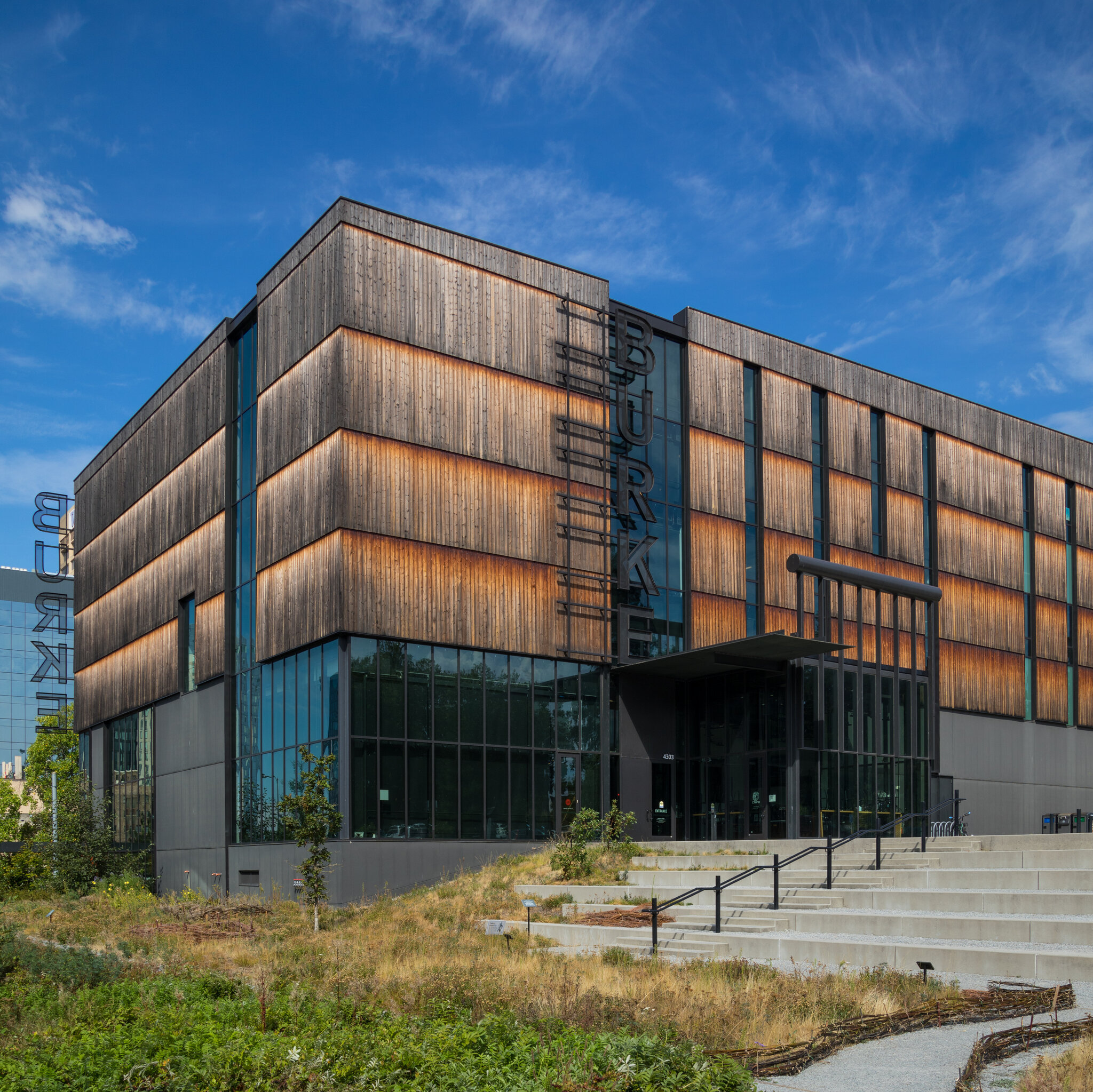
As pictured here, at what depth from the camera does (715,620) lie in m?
40.3

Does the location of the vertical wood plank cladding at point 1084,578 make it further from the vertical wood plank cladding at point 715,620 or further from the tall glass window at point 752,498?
the vertical wood plank cladding at point 715,620

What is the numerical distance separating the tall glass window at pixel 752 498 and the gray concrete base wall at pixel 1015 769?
10376mm

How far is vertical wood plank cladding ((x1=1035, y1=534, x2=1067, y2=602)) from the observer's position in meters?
52.3

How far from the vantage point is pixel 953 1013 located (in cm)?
1220

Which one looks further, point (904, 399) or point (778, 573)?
point (904, 399)

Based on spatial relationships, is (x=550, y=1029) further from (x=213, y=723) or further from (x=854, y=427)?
(x=854, y=427)

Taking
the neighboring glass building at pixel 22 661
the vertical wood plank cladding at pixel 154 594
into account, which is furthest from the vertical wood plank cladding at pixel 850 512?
the neighboring glass building at pixel 22 661

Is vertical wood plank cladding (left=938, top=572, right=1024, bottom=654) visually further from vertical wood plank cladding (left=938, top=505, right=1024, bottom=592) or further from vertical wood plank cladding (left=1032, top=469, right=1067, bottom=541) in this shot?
vertical wood plank cladding (left=1032, top=469, right=1067, bottom=541)

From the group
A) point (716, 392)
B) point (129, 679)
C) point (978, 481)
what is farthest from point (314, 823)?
point (978, 481)

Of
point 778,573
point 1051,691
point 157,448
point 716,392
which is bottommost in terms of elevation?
point 1051,691

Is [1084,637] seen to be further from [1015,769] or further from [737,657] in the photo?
[737,657]

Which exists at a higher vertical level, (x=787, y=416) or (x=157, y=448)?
(x=787, y=416)

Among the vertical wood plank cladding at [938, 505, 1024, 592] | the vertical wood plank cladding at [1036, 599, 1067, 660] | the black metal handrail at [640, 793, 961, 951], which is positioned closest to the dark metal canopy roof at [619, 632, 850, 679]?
the black metal handrail at [640, 793, 961, 951]

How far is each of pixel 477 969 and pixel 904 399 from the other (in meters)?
37.5
